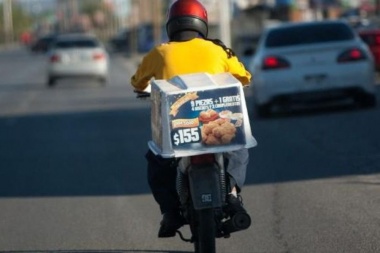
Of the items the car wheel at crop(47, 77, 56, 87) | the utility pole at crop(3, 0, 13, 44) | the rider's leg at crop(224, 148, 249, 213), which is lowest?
the utility pole at crop(3, 0, 13, 44)

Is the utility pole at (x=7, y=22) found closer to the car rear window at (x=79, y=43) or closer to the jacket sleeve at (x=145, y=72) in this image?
the car rear window at (x=79, y=43)

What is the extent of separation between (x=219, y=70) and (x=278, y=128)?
10190 millimetres

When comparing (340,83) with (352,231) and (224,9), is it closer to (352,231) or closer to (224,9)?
(352,231)

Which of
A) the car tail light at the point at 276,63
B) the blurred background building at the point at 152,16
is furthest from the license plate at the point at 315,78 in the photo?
the blurred background building at the point at 152,16

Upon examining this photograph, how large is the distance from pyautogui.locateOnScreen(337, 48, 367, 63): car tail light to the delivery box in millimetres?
12149

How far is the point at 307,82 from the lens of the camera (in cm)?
1848

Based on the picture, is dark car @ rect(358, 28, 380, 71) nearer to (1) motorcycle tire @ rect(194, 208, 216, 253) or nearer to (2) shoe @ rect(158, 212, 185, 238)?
(2) shoe @ rect(158, 212, 185, 238)

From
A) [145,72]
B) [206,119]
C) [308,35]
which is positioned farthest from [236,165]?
Answer: [308,35]

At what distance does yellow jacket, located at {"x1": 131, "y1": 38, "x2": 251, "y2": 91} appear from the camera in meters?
7.03

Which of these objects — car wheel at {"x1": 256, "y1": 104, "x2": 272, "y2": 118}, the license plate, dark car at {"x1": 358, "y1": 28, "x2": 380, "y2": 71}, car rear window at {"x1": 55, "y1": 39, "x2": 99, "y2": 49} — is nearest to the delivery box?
the license plate

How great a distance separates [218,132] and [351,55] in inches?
486

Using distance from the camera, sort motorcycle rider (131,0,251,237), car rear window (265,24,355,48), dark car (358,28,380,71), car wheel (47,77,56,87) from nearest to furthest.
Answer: motorcycle rider (131,0,251,237)
car rear window (265,24,355,48)
dark car (358,28,380,71)
car wheel (47,77,56,87)

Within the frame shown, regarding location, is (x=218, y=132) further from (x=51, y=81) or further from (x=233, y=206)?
(x=51, y=81)

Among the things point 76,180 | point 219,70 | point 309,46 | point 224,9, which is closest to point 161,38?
point 224,9
